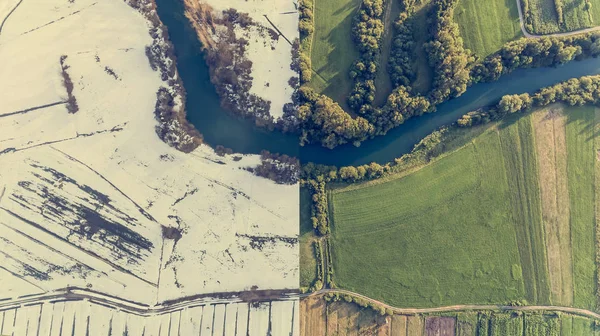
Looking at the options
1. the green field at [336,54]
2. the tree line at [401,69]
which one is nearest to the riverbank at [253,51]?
the tree line at [401,69]

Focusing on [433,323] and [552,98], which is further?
[433,323]

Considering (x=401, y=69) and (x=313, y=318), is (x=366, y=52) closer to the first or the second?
(x=401, y=69)

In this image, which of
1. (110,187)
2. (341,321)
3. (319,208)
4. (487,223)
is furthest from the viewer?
(110,187)

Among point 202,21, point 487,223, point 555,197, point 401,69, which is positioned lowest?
point 487,223

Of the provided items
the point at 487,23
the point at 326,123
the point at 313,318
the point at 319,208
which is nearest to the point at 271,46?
the point at 326,123

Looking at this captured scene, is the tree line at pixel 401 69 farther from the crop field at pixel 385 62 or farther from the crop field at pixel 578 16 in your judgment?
the crop field at pixel 578 16

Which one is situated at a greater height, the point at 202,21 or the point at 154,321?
the point at 202,21

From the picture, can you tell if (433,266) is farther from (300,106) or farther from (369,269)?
(300,106)

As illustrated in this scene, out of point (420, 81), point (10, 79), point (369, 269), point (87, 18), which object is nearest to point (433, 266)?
point (369, 269)
